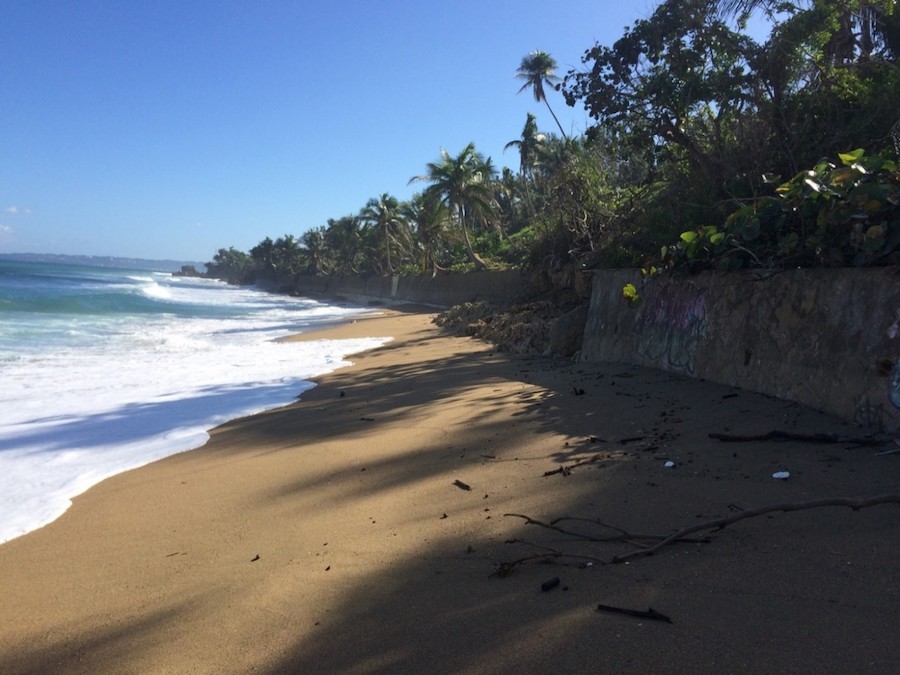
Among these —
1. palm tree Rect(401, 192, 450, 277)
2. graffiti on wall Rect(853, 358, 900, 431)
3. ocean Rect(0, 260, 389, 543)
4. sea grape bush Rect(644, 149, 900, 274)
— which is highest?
palm tree Rect(401, 192, 450, 277)

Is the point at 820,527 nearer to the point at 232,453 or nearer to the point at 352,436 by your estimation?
the point at 352,436

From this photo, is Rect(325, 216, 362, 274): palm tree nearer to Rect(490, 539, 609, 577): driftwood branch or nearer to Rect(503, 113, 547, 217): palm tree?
Rect(503, 113, 547, 217): palm tree

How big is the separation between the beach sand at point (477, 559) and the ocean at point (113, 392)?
2.50 ft

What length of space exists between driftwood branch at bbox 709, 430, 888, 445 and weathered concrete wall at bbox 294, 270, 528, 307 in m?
14.4

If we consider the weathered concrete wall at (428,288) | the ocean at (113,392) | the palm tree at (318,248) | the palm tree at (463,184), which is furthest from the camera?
the palm tree at (318,248)

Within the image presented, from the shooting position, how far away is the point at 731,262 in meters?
7.59

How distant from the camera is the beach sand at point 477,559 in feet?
8.61

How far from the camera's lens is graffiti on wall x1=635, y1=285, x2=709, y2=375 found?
8273 mm

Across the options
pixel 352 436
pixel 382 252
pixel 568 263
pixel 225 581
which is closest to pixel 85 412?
pixel 352 436

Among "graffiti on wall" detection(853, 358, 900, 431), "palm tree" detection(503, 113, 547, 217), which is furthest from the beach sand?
"palm tree" detection(503, 113, 547, 217)

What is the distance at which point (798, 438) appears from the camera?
5.16 metres

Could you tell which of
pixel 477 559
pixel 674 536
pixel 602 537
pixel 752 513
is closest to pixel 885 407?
pixel 752 513

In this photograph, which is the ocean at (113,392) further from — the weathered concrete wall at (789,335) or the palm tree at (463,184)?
the palm tree at (463,184)

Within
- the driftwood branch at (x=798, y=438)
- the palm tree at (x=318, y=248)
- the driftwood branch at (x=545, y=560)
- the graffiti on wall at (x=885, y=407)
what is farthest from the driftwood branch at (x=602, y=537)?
the palm tree at (x=318, y=248)
